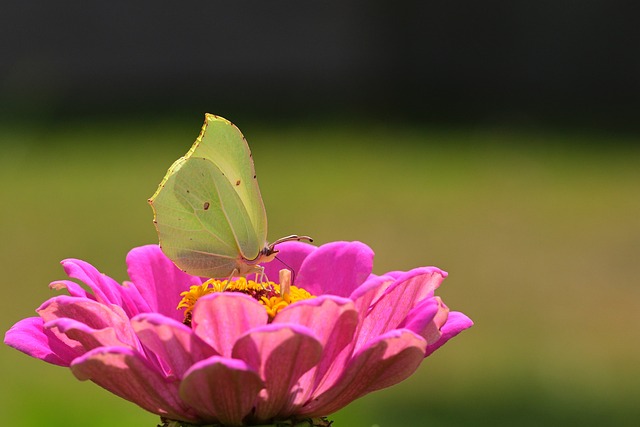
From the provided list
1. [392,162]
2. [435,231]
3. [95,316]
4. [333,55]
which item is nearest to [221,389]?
[95,316]

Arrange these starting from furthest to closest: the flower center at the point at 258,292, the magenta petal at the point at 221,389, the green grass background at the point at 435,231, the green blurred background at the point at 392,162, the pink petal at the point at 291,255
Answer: the green blurred background at the point at 392,162 → the green grass background at the point at 435,231 → the pink petal at the point at 291,255 → the flower center at the point at 258,292 → the magenta petal at the point at 221,389

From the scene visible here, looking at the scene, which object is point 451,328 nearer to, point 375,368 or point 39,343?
point 375,368

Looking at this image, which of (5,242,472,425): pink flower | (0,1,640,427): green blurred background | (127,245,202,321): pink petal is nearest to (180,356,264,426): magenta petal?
(5,242,472,425): pink flower

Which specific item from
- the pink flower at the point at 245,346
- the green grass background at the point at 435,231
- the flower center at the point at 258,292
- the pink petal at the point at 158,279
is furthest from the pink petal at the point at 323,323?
the green grass background at the point at 435,231

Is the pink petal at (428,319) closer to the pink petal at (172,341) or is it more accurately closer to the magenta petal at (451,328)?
the magenta petal at (451,328)

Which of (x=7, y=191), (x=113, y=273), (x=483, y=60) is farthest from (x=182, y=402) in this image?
(x=483, y=60)
